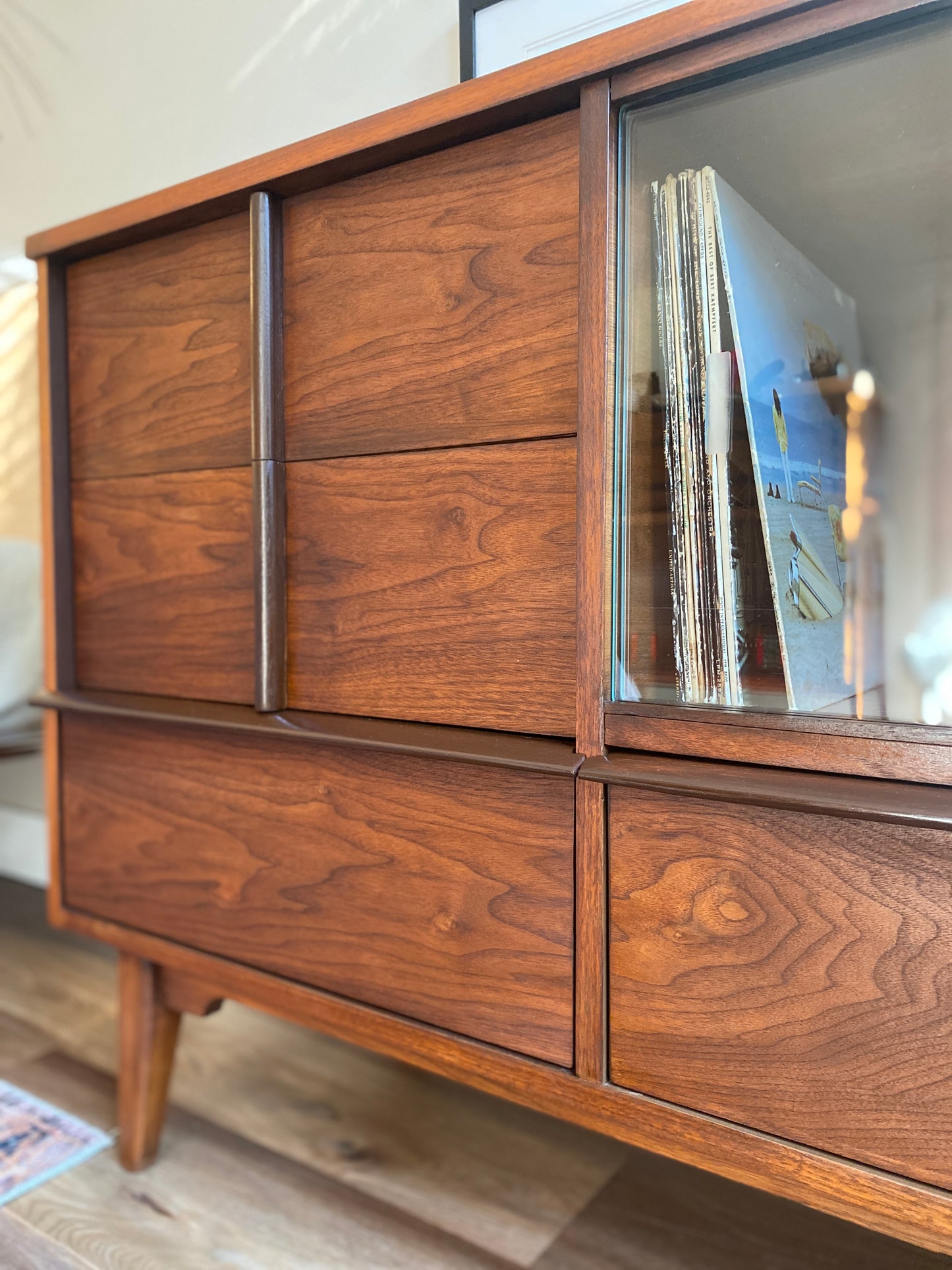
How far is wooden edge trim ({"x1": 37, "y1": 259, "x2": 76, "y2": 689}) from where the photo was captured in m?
0.91

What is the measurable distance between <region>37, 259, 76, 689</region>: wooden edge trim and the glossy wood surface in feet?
1.93

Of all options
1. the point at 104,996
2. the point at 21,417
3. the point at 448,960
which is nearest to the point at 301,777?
the point at 448,960

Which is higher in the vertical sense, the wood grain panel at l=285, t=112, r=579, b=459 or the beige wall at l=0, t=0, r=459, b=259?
the beige wall at l=0, t=0, r=459, b=259

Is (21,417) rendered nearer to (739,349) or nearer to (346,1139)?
(346,1139)

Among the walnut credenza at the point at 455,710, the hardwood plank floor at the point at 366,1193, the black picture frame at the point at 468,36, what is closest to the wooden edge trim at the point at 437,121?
the walnut credenza at the point at 455,710

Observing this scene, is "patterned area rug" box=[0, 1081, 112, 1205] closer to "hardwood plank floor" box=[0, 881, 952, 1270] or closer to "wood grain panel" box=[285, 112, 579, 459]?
"hardwood plank floor" box=[0, 881, 952, 1270]

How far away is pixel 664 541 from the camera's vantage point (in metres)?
0.61

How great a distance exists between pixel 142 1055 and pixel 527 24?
108cm

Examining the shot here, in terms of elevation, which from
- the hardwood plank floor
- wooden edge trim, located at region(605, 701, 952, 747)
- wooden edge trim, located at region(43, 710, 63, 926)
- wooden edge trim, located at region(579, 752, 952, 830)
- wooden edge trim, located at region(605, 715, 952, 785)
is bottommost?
the hardwood plank floor

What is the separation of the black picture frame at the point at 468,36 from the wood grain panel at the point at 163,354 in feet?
1.13

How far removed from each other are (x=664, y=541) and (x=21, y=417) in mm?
1316

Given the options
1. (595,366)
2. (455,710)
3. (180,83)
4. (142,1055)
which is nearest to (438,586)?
(455,710)

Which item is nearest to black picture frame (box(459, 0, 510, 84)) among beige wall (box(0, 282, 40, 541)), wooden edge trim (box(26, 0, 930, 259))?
wooden edge trim (box(26, 0, 930, 259))

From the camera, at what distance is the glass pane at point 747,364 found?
1.84 feet
